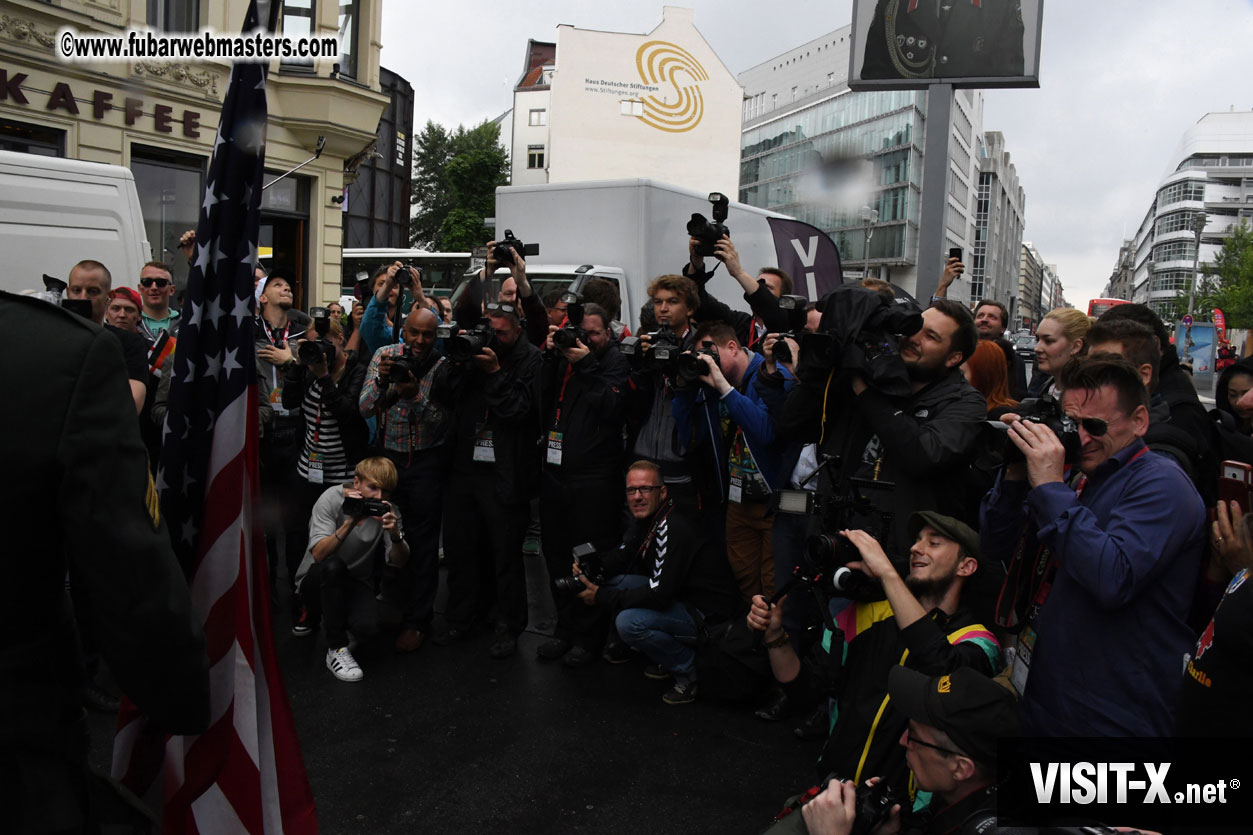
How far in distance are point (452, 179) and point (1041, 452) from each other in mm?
45285

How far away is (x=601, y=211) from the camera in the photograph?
991cm

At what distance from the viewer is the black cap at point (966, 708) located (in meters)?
2.44

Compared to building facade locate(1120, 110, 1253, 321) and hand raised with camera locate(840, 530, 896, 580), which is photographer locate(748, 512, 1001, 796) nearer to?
hand raised with camera locate(840, 530, 896, 580)

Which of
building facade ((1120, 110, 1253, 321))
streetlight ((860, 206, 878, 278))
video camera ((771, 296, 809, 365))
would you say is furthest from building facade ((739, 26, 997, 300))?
building facade ((1120, 110, 1253, 321))

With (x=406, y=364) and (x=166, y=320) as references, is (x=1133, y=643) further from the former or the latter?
(x=166, y=320)

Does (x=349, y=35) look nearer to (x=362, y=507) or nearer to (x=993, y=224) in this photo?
(x=362, y=507)

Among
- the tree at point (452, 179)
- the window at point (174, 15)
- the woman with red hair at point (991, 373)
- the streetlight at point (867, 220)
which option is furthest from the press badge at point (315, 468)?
the tree at point (452, 179)

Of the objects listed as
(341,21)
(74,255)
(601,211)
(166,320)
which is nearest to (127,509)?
(166,320)

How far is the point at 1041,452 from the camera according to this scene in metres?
2.68

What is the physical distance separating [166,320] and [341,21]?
11855mm

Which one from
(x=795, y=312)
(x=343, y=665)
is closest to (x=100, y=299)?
(x=343, y=665)

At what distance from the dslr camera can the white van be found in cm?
329

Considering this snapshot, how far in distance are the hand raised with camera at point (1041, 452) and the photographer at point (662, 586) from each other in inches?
92.2

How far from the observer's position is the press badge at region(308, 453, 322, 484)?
562cm
